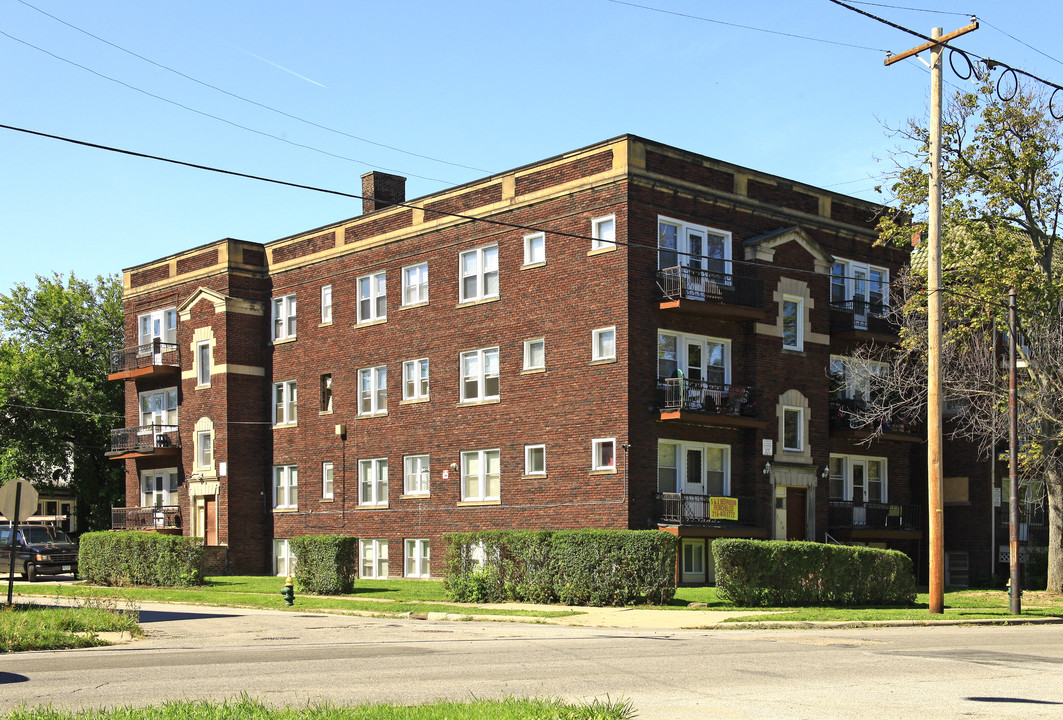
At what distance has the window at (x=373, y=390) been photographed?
129 feet

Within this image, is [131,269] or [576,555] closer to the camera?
[576,555]

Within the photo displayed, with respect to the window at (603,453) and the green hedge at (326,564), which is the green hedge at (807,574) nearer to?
the window at (603,453)

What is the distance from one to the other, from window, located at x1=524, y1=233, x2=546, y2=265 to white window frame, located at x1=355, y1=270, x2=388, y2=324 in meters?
6.83

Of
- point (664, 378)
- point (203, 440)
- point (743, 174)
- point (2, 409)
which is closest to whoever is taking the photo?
point (664, 378)

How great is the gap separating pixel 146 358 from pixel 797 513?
26.2 metres

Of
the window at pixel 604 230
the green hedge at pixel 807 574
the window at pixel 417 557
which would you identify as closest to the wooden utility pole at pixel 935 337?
the green hedge at pixel 807 574

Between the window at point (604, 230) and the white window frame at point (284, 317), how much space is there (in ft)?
49.0

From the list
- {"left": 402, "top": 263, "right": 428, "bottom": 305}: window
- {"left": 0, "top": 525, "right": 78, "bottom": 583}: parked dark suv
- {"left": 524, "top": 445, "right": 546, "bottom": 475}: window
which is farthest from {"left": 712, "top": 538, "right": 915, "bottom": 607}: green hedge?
{"left": 0, "top": 525, "right": 78, "bottom": 583}: parked dark suv

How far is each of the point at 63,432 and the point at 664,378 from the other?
32859mm

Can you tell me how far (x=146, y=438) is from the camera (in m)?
46.1


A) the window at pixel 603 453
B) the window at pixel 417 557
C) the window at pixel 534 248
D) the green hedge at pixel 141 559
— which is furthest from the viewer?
the window at pixel 417 557

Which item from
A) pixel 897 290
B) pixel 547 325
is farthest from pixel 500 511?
pixel 897 290

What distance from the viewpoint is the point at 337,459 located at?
40.7 m

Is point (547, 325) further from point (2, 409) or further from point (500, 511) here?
point (2, 409)
